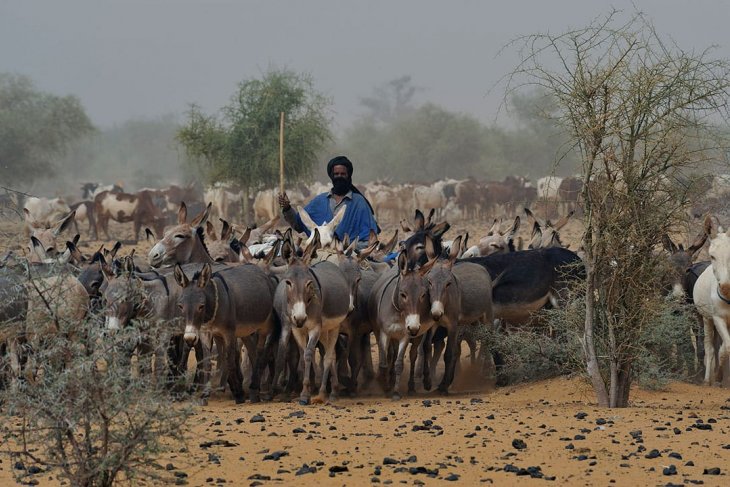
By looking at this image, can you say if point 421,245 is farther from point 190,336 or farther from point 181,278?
point 190,336

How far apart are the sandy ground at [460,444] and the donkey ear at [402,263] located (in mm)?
1681

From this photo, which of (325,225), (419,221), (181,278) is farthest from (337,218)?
(181,278)

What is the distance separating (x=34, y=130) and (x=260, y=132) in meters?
26.6

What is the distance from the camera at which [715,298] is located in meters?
12.9

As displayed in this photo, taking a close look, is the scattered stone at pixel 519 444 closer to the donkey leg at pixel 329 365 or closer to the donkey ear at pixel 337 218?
the donkey leg at pixel 329 365

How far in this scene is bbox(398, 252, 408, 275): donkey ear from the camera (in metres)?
12.8

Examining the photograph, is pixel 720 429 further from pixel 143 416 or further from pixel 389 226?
pixel 389 226

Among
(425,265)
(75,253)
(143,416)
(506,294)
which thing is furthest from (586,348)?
(75,253)

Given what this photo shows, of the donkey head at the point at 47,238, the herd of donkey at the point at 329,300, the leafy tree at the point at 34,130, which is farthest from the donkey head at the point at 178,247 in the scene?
the leafy tree at the point at 34,130

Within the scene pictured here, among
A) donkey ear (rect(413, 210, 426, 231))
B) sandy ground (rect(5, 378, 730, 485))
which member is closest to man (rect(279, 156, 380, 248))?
donkey ear (rect(413, 210, 426, 231))

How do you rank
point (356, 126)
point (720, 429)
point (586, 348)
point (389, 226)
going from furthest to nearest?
point (356, 126)
point (389, 226)
point (586, 348)
point (720, 429)

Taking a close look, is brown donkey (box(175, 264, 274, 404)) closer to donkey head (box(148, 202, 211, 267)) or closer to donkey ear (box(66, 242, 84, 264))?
donkey head (box(148, 202, 211, 267))

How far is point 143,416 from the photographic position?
7.22 meters

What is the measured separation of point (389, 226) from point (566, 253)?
27733 mm
